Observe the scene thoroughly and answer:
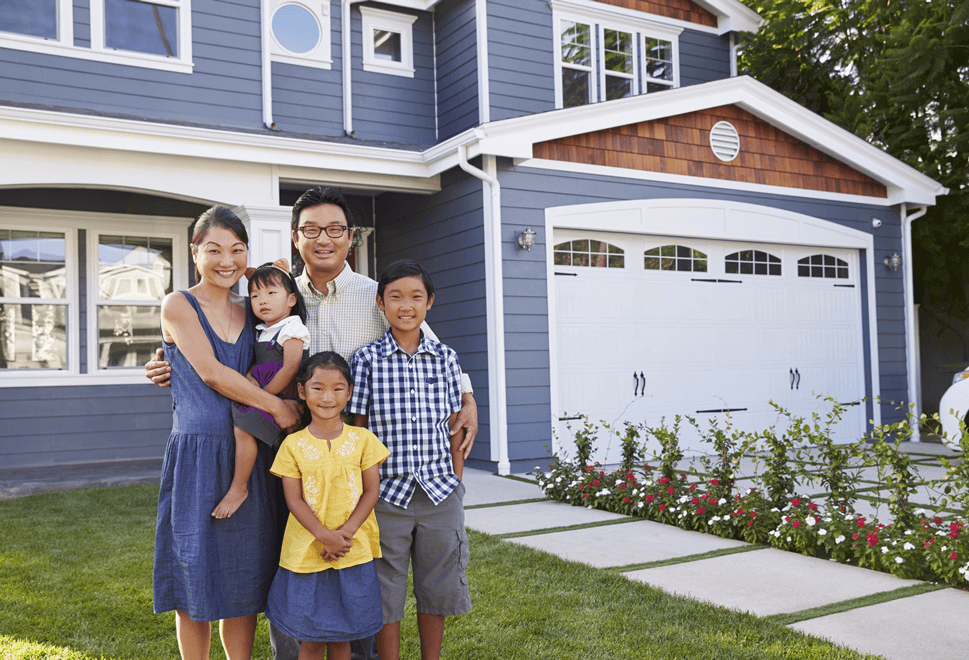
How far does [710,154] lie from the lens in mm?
8648

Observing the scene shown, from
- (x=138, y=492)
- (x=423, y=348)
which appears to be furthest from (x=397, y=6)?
(x=423, y=348)

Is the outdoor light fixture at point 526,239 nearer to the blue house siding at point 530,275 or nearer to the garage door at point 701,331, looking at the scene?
the blue house siding at point 530,275

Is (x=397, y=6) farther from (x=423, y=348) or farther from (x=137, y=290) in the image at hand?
(x=423, y=348)

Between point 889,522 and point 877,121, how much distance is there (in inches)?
310

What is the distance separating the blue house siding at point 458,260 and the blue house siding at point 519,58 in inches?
55.2

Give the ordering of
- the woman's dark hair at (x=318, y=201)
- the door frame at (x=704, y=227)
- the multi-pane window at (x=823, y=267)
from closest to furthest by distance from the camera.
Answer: the woman's dark hair at (x=318, y=201) < the door frame at (x=704, y=227) < the multi-pane window at (x=823, y=267)

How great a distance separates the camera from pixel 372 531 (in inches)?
92.5

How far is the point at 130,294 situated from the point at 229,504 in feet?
21.4

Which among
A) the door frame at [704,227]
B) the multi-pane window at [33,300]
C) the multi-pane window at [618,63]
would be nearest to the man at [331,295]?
the door frame at [704,227]

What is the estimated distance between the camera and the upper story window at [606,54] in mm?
9477

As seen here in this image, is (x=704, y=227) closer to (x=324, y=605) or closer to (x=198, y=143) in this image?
(x=198, y=143)

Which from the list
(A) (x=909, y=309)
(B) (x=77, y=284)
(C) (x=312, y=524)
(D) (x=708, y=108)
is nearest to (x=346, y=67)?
(B) (x=77, y=284)

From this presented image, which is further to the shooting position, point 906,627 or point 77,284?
point 77,284

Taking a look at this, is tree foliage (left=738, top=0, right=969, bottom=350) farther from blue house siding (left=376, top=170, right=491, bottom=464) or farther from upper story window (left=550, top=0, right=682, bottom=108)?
blue house siding (left=376, top=170, right=491, bottom=464)
